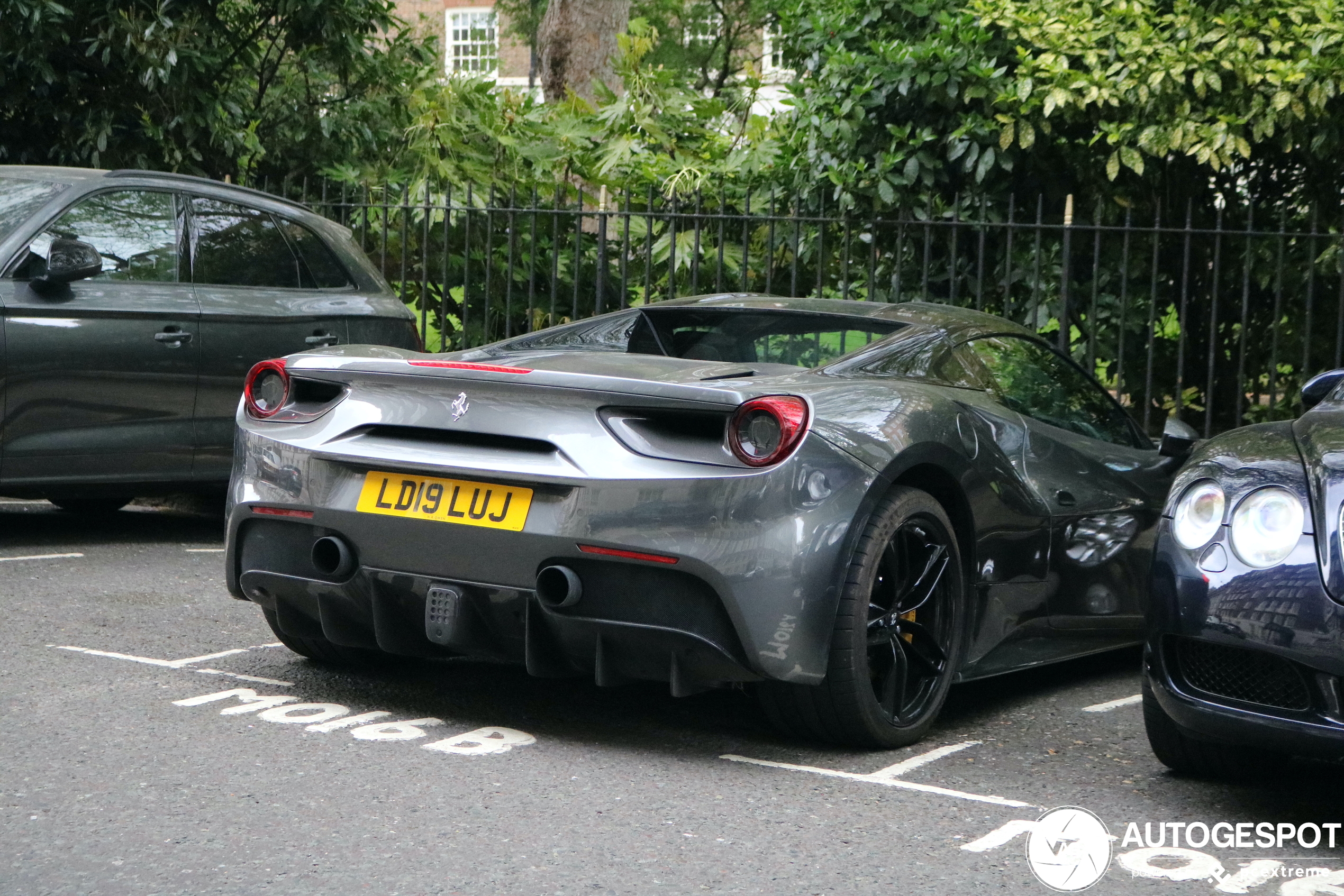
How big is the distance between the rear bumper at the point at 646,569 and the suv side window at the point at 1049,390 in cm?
119

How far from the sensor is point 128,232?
7.11m

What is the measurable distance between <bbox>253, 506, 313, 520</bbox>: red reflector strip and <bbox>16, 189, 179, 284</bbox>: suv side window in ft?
9.62

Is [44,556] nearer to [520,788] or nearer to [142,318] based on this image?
[142,318]

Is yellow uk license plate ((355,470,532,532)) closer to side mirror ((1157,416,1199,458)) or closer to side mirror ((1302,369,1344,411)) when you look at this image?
side mirror ((1302,369,1344,411))

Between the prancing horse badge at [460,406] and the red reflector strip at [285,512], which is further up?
the prancing horse badge at [460,406]

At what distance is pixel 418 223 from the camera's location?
10758 millimetres

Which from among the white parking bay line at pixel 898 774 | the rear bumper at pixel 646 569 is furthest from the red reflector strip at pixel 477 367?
the white parking bay line at pixel 898 774

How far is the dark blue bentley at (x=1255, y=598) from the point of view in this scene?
3385 mm

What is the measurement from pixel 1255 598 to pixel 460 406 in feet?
6.44

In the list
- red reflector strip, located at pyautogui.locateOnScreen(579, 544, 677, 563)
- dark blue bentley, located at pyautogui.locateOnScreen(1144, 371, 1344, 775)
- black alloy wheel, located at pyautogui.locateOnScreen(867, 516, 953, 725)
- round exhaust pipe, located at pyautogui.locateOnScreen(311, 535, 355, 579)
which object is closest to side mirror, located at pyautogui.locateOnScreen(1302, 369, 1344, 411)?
dark blue bentley, located at pyautogui.locateOnScreen(1144, 371, 1344, 775)

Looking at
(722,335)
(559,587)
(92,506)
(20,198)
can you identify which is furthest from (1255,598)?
(92,506)

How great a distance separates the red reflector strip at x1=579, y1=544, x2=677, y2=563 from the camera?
12.6ft

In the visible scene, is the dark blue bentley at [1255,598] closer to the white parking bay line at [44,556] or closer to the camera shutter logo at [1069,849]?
the camera shutter logo at [1069,849]

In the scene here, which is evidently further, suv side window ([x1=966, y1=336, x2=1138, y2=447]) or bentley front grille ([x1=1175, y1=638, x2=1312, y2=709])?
suv side window ([x1=966, y1=336, x2=1138, y2=447])
